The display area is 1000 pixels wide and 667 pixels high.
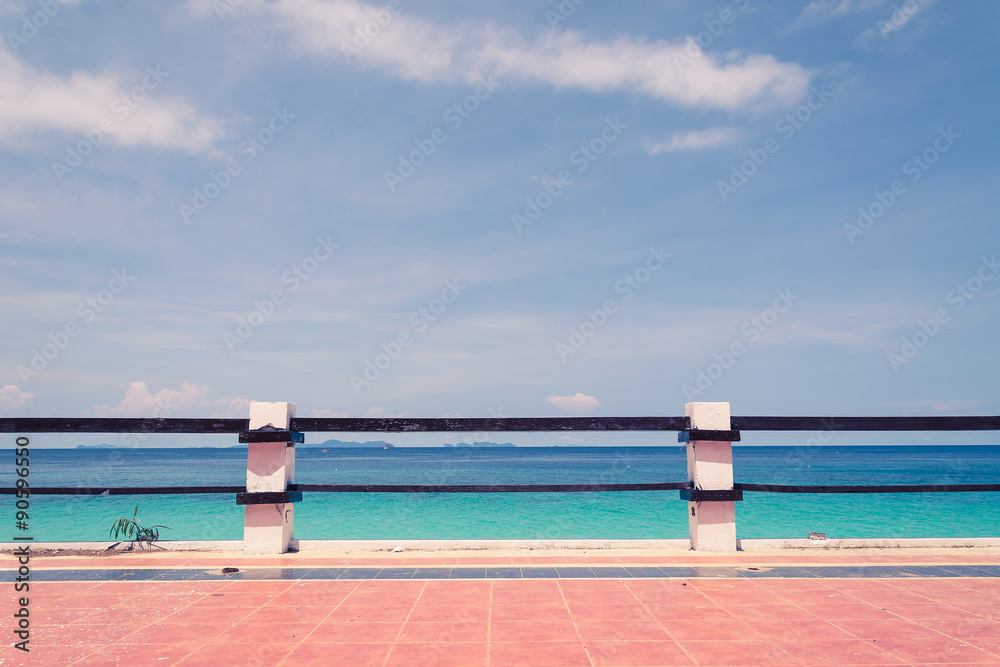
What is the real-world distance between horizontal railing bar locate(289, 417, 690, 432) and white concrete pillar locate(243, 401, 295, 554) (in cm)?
23

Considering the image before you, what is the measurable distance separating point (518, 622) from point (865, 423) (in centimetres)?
502

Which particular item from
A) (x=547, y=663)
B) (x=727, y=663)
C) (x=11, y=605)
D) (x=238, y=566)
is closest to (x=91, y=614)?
(x=11, y=605)

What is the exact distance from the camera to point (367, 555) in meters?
7.02

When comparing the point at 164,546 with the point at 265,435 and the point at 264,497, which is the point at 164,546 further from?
the point at 265,435

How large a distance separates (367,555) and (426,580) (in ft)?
4.80

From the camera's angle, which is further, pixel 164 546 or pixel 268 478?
pixel 164 546

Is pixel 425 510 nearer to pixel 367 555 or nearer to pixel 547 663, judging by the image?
pixel 367 555

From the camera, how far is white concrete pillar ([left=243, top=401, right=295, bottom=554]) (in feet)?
22.7

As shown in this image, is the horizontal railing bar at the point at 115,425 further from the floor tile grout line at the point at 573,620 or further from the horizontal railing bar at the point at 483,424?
the floor tile grout line at the point at 573,620

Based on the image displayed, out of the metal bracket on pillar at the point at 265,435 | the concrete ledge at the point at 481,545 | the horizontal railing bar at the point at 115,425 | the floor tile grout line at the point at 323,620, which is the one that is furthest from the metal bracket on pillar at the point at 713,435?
the horizontal railing bar at the point at 115,425

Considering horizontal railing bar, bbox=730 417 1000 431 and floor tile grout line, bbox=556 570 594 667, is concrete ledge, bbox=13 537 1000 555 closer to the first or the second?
horizontal railing bar, bbox=730 417 1000 431

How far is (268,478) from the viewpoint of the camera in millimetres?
6922

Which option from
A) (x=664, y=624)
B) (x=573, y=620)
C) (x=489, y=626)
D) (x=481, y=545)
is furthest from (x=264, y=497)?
(x=664, y=624)

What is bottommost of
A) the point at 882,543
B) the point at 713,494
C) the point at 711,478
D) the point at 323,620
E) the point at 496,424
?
the point at 323,620
